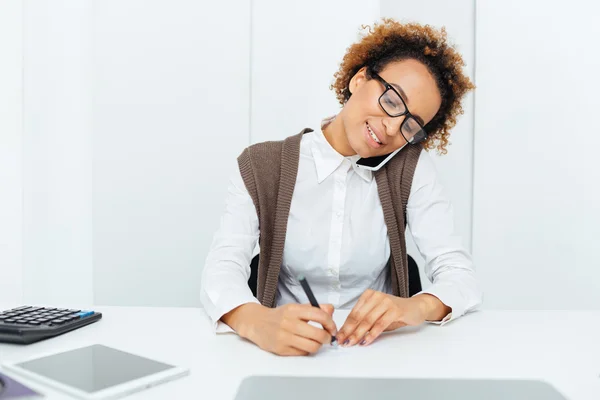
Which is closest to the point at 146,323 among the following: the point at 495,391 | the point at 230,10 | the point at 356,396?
the point at 356,396

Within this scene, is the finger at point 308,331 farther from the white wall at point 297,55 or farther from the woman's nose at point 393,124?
the white wall at point 297,55

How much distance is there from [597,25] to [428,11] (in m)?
0.72

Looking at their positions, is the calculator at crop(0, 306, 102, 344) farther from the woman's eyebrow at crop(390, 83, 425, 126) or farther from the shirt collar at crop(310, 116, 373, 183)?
the woman's eyebrow at crop(390, 83, 425, 126)

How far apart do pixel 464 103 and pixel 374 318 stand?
168 cm

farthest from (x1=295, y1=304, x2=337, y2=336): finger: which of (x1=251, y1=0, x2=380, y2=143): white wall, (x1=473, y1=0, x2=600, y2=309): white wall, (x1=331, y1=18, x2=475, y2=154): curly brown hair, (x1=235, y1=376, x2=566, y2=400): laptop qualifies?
(x1=473, y1=0, x2=600, y2=309): white wall

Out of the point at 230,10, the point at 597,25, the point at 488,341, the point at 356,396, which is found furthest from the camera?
the point at 230,10

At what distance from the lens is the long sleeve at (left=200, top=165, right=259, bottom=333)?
88 centimetres

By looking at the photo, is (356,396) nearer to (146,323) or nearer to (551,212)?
(146,323)

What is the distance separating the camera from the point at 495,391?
0.61m

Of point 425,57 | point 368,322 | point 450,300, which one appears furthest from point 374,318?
point 425,57

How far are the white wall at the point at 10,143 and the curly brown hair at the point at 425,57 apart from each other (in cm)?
141

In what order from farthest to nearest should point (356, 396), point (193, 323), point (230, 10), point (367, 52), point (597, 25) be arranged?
point (230, 10) → point (597, 25) → point (367, 52) → point (193, 323) → point (356, 396)

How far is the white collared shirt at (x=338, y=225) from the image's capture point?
1.24 m

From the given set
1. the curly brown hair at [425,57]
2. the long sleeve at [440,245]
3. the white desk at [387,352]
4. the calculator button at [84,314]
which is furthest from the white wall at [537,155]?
the calculator button at [84,314]
